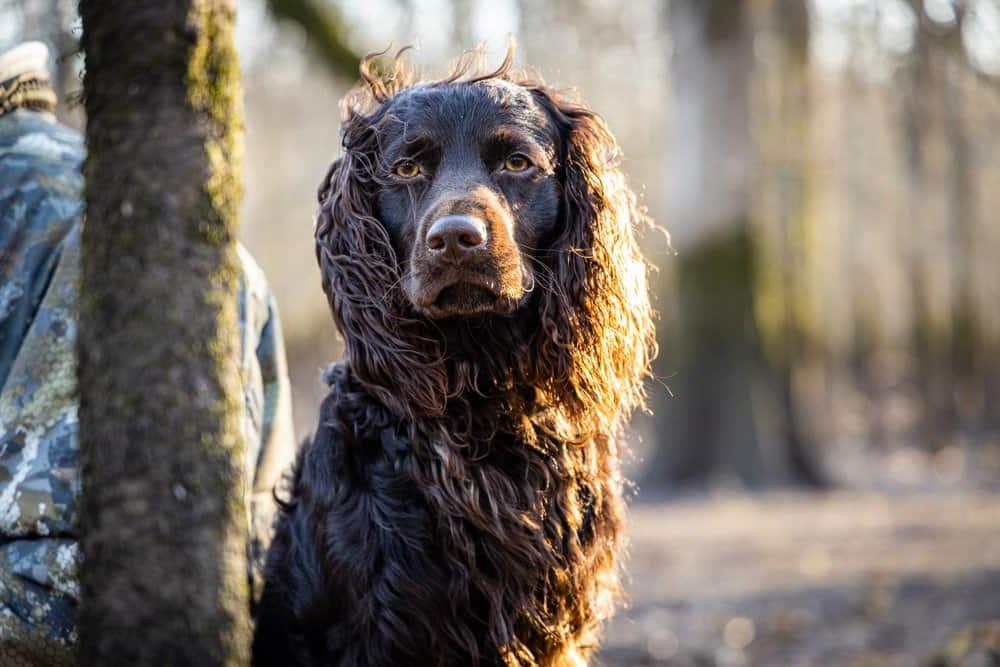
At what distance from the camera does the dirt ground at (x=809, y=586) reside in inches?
220

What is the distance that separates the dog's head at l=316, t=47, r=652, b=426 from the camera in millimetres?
3254

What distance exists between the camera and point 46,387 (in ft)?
10.8

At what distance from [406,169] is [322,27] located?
7.11 m

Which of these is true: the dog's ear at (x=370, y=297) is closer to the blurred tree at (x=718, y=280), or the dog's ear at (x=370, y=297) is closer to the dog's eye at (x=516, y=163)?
the dog's eye at (x=516, y=163)

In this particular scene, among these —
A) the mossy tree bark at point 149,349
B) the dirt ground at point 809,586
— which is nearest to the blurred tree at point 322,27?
the dirt ground at point 809,586

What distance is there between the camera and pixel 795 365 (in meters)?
12.3

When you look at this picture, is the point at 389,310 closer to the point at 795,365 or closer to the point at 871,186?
the point at 795,365

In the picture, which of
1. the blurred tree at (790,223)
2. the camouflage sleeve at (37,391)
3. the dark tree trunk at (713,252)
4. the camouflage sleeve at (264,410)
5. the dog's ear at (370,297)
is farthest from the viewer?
the blurred tree at (790,223)

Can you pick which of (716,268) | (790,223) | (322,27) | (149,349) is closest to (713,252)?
(716,268)

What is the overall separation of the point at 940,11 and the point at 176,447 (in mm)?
9805

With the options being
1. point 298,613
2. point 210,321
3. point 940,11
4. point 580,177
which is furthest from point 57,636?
point 940,11

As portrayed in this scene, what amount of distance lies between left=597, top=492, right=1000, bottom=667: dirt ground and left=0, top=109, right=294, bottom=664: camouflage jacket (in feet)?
5.44

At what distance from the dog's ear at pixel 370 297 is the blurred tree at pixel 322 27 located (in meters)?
6.77

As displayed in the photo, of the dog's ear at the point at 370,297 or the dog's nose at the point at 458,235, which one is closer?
the dog's nose at the point at 458,235
